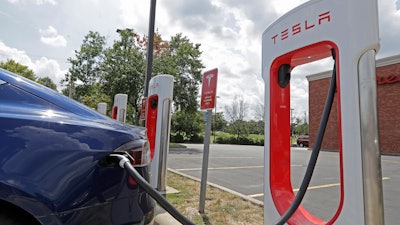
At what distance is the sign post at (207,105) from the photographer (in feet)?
12.9

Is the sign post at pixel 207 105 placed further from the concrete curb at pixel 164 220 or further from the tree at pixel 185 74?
the tree at pixel 185 74

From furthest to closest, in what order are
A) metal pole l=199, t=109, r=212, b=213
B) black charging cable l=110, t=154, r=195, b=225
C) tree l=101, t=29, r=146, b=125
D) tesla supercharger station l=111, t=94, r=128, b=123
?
tree l=101, t=29, r=146, b=125
tesla supercharger station l=111, t=94, r=128, b=123
metal pole l=199, t=109, r=212, b=213
black charging cable l=110, t=154, r=195, b=225

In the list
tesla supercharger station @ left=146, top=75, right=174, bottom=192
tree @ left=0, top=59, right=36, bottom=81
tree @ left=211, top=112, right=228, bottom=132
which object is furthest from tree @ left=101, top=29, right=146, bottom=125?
tree @ left=211, top=112, right=228, bottom=132

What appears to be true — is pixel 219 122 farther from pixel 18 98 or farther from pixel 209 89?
pixel 18 98

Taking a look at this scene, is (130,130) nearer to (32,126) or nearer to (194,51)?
(32,126)

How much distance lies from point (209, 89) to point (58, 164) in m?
2.73

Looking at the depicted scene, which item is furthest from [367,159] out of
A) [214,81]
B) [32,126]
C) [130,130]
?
[214,81]

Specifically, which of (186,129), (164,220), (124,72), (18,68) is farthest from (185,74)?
(18,68)

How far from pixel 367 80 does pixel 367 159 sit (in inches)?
17.9

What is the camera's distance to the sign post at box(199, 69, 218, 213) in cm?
394

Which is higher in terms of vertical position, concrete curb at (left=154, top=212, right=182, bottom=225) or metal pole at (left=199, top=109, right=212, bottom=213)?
metal pole at (left=199, top=109, right=212, bottom=213)

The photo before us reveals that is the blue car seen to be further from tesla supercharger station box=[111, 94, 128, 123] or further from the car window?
tesla supercharger station box=[111, 94, 128, 123]

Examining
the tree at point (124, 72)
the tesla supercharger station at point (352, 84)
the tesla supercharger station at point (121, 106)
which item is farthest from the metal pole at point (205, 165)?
the tree at point (124, 72)

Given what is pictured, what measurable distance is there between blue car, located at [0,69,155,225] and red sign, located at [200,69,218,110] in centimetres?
215
